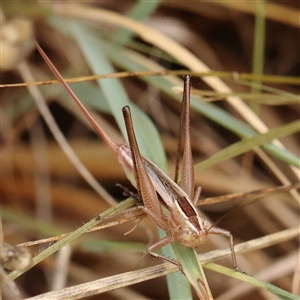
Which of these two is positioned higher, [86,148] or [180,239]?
[86,148]

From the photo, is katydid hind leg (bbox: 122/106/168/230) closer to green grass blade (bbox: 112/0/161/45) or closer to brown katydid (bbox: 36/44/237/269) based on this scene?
brown katydid (bbox: 36/44/237/269)

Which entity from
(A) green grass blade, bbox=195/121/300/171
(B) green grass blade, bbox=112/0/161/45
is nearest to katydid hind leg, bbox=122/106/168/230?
(A) green grass blade, bbox=195/121/300/171

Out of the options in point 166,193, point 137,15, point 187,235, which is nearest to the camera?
point 187,235

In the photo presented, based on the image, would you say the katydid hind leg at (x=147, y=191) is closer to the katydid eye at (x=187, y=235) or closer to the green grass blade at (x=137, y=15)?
the katydid eye at (x=187, y=235)

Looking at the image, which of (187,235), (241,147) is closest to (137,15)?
(241,147)

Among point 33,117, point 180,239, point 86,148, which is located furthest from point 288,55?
point 180,239

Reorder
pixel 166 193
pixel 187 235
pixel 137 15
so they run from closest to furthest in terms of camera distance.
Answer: pixel 187 235 → pixel 166 193 → pixel 137 15

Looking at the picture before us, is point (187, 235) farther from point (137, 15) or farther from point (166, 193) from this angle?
point (137, 15)

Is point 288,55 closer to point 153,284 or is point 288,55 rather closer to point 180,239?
point 153,284
